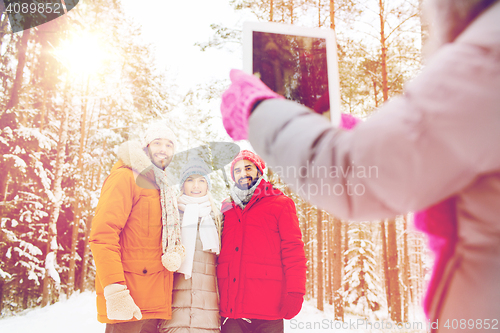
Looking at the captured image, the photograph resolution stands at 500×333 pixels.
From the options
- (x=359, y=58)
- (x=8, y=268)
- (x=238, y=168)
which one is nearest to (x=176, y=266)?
(x=238, y=168)

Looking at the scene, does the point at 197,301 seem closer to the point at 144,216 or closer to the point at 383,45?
the point at 144,216

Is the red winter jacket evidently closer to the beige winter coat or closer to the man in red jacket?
the man in red jacket

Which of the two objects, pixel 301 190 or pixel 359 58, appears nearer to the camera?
pixel 301 190

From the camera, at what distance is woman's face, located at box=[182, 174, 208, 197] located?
3.62 meters

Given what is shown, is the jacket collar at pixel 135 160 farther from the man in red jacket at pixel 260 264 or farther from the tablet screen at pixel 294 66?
the tablet screen at pixel 294 66

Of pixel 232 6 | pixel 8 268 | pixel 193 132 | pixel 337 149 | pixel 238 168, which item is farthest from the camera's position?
pixel 193 132

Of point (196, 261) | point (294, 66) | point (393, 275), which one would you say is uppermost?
point (294, 66)

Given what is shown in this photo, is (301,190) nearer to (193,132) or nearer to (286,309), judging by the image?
Answer: (286,309)

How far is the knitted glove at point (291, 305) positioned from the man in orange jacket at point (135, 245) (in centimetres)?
115

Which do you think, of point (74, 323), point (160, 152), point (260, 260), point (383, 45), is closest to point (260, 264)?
point (260, 260)

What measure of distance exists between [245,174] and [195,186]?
63cm

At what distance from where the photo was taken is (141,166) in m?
3.05

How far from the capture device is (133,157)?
9.98 ft

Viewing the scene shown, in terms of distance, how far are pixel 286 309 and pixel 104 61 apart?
1369cm
